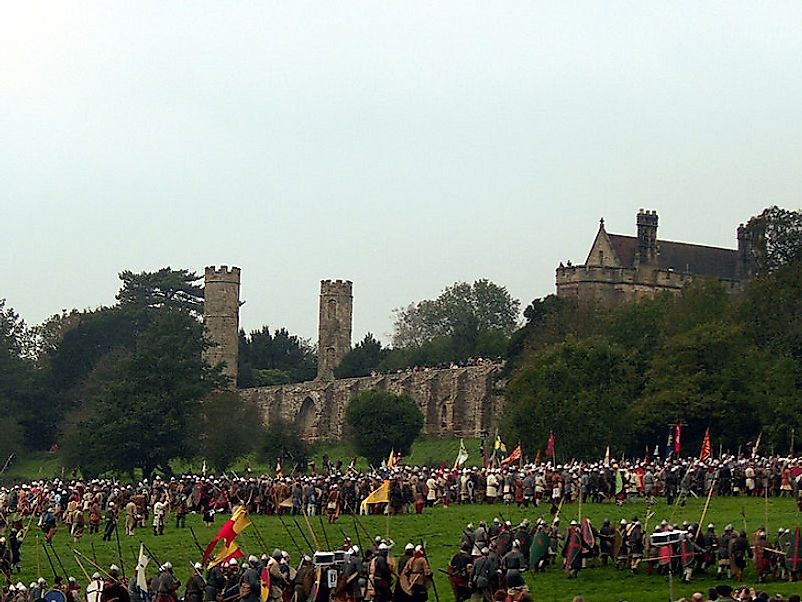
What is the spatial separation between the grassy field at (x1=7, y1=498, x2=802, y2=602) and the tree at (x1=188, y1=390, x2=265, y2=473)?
2500 centimetres

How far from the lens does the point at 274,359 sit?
131500mm

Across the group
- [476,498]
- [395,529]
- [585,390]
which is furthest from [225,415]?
[395,529]

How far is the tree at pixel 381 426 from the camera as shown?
7694 centimetres

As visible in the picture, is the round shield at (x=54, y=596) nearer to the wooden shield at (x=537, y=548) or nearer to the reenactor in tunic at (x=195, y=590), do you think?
the reenactor in tunic at (x=195, y=590)

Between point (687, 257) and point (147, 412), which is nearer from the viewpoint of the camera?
point (147, 412)

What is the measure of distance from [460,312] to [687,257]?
30088 millimetres

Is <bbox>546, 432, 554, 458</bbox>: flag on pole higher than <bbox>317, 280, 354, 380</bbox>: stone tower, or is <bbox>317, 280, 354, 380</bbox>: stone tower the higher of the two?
<bbox>317, 280, 354, 380</bbox>: stone tower

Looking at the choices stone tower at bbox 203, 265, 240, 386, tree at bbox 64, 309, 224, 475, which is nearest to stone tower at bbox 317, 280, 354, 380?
stone tower at bbox 203, 265, 240, 386

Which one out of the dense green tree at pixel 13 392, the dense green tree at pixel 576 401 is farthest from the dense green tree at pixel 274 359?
the dense green tree at pixel 576 401

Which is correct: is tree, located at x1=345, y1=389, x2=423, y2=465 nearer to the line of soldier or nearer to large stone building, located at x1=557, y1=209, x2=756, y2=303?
large stone building, located at x1=557, y1=209, x2=756, y2=303

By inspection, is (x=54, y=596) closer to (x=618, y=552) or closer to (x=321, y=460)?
(x=618, y=552)

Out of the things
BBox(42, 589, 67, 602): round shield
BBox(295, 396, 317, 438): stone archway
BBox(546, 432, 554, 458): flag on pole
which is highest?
BBox(295, 396, 317, 438): stone archway

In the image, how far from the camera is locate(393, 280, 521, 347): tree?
5517 inches

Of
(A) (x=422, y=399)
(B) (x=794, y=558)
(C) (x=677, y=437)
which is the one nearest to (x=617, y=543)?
(B) (x=794, y=558)
